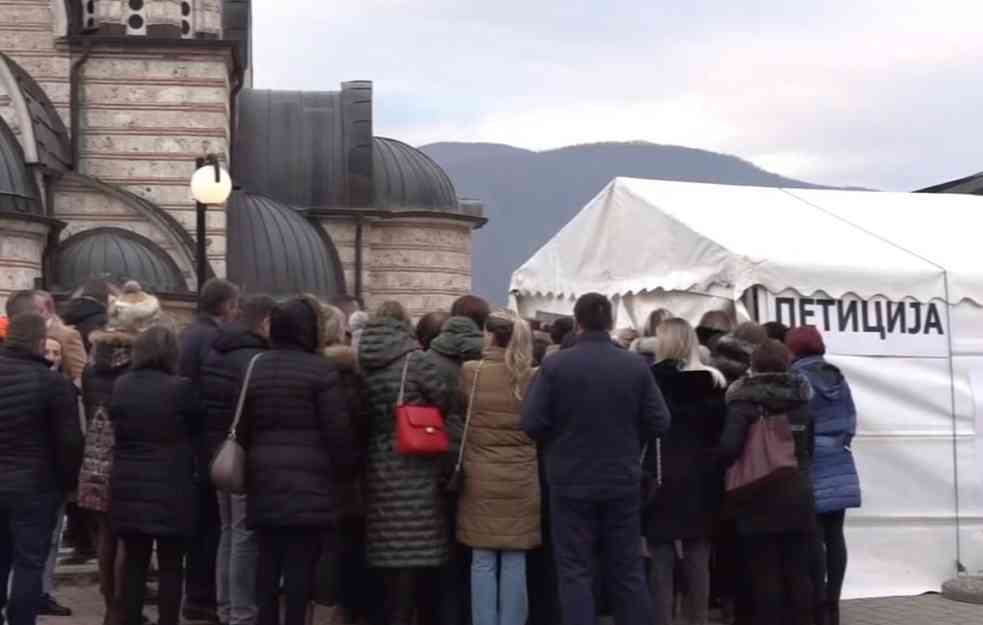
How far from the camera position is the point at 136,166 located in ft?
85.0

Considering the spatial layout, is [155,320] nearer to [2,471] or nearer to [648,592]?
[2,471]

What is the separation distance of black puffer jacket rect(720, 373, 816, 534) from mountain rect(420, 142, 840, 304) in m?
70.3

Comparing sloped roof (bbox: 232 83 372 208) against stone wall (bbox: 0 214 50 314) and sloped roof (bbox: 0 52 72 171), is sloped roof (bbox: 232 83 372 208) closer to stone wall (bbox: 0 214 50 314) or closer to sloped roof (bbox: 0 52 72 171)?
sloped roof (bbox: 0 52 72 171)

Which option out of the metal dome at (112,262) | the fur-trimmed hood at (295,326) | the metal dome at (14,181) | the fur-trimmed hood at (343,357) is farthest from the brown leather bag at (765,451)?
the metal dome at (14,181)

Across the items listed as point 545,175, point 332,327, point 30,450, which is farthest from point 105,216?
point 545,175

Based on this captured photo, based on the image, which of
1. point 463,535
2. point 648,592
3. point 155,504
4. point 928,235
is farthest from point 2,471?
point 928,235

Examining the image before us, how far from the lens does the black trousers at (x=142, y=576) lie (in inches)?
342

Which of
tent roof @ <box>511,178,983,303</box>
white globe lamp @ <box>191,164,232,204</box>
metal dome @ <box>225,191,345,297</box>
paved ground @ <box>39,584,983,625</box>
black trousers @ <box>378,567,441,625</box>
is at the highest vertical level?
metal dome @ <box>225,191,345,297</box>

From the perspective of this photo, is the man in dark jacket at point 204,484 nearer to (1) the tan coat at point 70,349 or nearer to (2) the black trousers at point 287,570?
(2) the black trousers at point 287,570

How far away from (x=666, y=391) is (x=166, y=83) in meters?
18.3

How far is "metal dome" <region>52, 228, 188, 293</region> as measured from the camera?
2370cm

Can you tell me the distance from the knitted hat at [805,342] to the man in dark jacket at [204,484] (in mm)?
3386

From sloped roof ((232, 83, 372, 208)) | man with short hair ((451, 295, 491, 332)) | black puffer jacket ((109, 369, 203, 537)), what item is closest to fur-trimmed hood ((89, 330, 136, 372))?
black puffer jacket ((109, 369, 203, 537))

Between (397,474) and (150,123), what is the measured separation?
18218 millimetres
